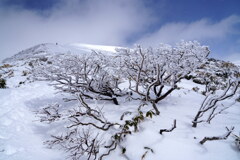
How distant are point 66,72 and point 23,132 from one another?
6.80ft

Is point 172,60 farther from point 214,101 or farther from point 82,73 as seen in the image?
point 82,73

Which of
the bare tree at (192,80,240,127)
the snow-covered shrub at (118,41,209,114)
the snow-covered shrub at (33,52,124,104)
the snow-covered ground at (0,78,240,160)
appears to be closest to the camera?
the snow-covered ground at (0,78,240,160)

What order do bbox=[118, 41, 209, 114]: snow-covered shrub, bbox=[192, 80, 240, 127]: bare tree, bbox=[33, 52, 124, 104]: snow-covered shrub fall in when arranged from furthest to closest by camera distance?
bbox=[33, 52, 124, 104]: snow-covered shrub
bbox=[118, 41, 209, 114]: snow-covered shrub
bbox=[192, 80, 240, 127]: bare tree

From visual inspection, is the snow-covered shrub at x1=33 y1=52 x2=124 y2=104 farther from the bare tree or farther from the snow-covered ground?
the bare tree

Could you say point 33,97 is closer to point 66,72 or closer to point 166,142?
point 66,72

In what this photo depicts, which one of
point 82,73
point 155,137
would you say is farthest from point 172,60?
point 82,73

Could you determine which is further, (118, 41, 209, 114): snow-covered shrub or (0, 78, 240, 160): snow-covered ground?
(118, 41, 209, 114): snow-covered shrub

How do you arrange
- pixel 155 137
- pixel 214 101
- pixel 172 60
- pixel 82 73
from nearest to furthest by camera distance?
pixel 155 137 < pixel 214 101 < pixel 172 60 < pixel 82 73

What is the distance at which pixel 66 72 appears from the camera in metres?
4.50

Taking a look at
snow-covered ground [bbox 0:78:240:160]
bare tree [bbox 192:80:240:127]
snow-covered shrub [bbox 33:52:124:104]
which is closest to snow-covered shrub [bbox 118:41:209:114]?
snow-covered shrub [bbox 33:52:124:104]

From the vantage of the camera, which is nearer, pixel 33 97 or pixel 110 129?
pixel 110 129

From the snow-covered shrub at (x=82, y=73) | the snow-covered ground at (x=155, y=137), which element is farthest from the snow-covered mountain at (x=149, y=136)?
the snow-covered shrub at (x=82, y=73)

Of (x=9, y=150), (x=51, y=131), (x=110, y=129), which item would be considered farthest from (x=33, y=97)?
(x=110, y=129)

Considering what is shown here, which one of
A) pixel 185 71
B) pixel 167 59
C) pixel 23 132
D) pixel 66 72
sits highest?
pixel 167 59
